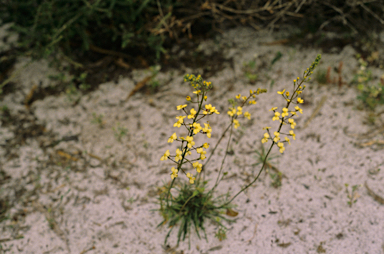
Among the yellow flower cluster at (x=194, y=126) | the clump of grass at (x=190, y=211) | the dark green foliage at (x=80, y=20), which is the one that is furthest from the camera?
the dark green foliage at (x=80, y=20)

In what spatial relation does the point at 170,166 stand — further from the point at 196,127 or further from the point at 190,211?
the point at 196,127

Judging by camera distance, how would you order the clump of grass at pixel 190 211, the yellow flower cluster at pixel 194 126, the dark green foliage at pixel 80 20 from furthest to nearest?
the dark green foliage at pixel 80 20 → the clump of grass at pixel 190 211 → the yellow flower cluster at pixel 194 126

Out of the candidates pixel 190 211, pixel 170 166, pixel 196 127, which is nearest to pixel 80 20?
pixel 170 166

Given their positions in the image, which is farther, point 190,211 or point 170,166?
point 170,166

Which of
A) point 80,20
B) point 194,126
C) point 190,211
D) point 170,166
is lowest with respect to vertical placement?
point 190,211

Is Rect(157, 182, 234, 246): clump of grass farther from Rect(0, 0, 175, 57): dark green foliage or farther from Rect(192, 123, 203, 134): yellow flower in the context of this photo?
Rect(0, 0, 175, 57): dark green foliage

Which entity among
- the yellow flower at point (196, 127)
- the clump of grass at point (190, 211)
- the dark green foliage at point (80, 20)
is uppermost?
Result: the dark green foliage at point (80, 20)

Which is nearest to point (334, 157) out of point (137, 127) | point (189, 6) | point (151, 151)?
point (151, 151)

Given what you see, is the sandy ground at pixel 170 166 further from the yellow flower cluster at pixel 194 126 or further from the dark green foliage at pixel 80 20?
the yellow flower cluster at pixel 194 126

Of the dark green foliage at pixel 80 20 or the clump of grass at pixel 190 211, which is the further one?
the dark green foliage at pixel 80 20

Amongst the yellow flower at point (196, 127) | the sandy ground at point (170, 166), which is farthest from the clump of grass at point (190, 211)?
the yellow flower at point (196, 127)
